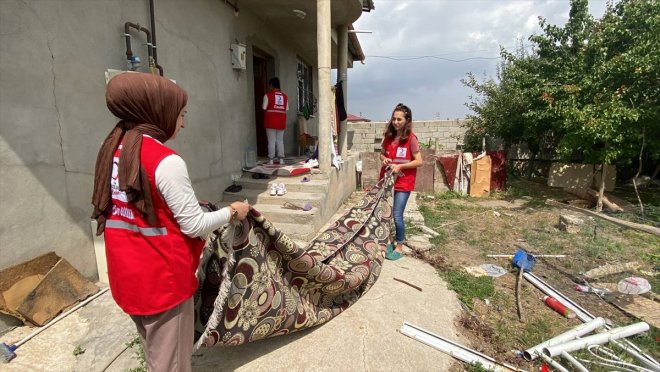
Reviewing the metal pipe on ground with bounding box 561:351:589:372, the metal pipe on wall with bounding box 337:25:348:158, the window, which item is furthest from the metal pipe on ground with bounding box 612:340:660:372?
the window

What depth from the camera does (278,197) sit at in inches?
197

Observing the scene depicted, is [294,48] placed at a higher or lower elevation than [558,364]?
higher

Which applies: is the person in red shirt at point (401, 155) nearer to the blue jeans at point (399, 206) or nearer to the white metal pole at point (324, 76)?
Answer: the blue jeans at point (399, 206)

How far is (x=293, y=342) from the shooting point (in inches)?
94.4

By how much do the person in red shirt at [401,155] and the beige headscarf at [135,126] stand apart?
8.77 ft

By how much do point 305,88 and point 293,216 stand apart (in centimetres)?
707

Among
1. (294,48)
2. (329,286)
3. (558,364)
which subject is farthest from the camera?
(294,48)

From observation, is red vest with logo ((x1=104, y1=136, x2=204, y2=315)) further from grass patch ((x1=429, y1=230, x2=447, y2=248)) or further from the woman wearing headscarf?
grass patch ((x1=429, y1=230, x2=447, y2=248))

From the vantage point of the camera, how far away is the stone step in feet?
16.1

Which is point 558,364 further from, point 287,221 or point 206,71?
point 206,71

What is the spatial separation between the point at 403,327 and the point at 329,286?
0.70 metres

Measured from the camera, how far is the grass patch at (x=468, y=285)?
3.30 metres

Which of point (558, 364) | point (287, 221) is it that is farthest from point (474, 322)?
point (287, 221)

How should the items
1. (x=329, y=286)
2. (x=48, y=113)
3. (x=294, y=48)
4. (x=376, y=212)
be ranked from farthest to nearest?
(x=294, y=48) → (x=376, y=212) → (x=48, y=113) → (x=329, y=286)
